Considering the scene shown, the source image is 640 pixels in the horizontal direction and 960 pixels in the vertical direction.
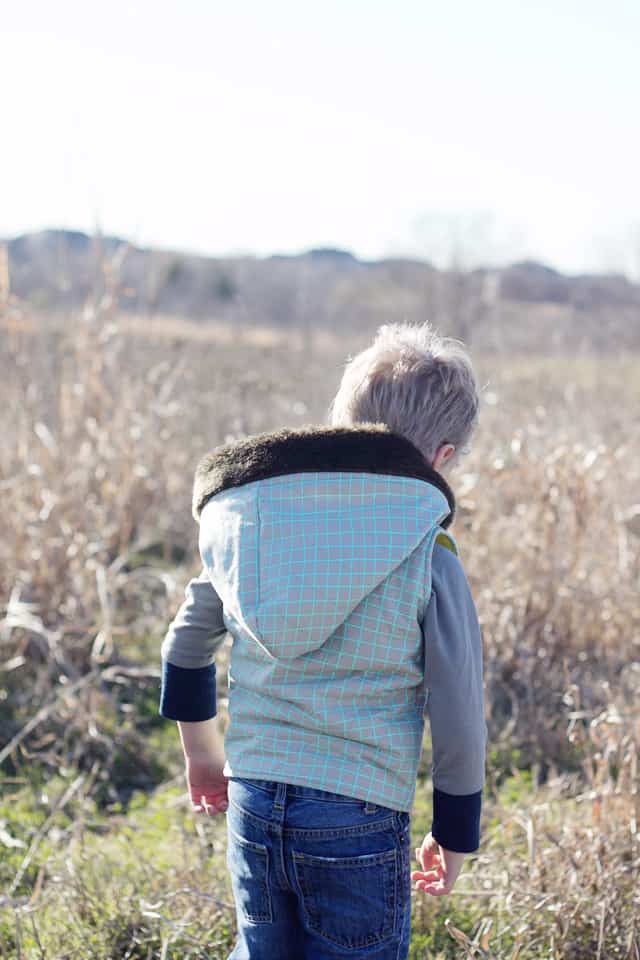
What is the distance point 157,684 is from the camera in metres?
3.89

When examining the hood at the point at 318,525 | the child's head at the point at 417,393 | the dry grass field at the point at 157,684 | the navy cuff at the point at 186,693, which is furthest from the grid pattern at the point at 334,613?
the dry grass field at the point at 157,684

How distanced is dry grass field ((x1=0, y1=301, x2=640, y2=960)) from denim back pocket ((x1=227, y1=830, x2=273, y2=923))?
452mm

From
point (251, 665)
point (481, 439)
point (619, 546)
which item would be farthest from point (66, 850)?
point (481, 439)

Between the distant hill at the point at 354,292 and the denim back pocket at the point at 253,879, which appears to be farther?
the distant hill at the point at 354,292

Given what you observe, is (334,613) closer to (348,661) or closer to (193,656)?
(348,661)

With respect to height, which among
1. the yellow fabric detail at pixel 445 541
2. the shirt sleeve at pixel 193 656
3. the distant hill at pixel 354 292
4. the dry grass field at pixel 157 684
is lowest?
the dry grass field at pixel 157 684

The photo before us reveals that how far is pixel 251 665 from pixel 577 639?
88.0 inches

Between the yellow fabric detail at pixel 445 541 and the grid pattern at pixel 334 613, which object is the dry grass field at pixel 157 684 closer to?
the grid pattern at pixel 334 613

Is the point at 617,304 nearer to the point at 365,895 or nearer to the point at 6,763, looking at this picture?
the point at 6,763

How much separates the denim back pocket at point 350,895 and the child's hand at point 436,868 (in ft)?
0.36

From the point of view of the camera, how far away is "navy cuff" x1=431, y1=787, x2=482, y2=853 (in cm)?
167

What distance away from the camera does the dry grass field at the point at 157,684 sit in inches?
90.5

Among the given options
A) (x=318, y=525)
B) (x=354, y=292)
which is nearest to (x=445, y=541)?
A: (x=318, y=525)

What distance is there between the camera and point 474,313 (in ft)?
56.4
